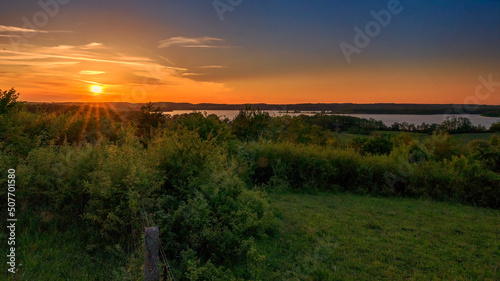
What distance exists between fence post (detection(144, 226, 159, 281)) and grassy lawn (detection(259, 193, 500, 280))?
7.43 feet

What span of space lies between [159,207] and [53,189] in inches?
85.2

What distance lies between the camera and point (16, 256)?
454 centimetres

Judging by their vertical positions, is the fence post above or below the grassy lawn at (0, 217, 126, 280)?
above

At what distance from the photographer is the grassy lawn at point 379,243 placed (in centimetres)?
533

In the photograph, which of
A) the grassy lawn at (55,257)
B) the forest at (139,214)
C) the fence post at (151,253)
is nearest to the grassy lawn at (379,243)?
the forest at (139,214)

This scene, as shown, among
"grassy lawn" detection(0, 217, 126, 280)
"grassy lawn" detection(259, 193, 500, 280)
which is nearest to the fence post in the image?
"grassy lawn" detection(0, 217, 126, 280)

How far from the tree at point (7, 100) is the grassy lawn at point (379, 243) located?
29.6ft

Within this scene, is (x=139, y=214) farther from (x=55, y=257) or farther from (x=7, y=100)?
(x=7, y=100)

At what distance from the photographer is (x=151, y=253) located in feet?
10.3

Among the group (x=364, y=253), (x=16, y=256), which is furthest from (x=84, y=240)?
(x=364, y=253)

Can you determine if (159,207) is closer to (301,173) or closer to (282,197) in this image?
(282,197)

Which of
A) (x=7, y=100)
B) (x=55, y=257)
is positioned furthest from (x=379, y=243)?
(x=7, y=100)

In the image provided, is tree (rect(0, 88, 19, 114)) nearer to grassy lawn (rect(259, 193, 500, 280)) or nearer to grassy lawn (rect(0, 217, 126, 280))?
grassy lawn (rect(0, 217, 126, 280))

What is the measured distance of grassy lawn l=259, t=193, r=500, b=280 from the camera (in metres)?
5.33
